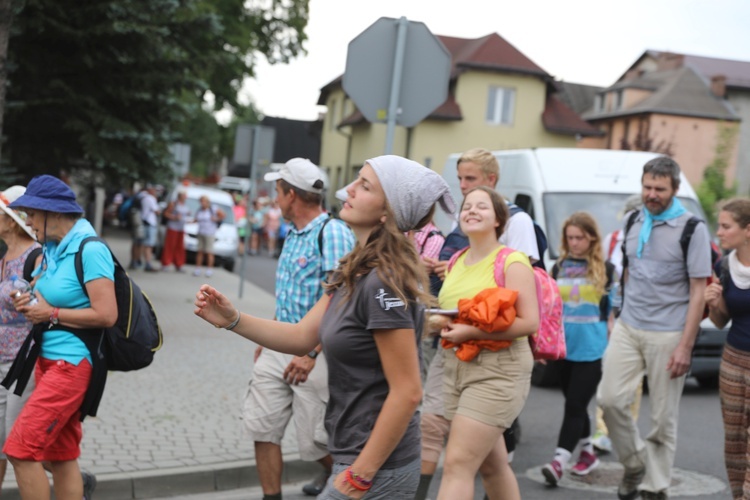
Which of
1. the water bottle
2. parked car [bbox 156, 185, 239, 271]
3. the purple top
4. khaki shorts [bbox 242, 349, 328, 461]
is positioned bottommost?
parked car [bbox 156, 185, 239, 271]

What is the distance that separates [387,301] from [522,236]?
2.70 m

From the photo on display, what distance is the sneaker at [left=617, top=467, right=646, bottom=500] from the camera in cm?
714

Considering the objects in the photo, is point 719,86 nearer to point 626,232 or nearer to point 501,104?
point 501,104

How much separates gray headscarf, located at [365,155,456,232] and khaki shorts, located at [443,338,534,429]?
1708 millimetres

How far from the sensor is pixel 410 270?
11.8 ft

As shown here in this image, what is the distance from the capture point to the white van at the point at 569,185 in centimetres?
1213

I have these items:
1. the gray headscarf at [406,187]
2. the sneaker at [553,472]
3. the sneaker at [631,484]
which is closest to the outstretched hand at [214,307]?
the gray headscarf at [406,187]

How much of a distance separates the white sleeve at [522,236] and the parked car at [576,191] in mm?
5645

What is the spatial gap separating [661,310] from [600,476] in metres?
1.69

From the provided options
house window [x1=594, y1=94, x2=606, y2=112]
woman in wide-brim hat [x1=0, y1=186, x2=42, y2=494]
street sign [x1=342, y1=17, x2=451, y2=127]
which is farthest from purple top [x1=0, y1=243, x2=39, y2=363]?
house window [x1=594, y1=94, x2=606, y2=112]

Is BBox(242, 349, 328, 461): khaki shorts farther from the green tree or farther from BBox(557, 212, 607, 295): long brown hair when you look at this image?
the green tree

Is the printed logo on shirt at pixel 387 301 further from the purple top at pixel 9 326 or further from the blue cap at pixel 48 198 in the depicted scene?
the purple top at pixel 9 326

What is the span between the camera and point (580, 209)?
12.2m

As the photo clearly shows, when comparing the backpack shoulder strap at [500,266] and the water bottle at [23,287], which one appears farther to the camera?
the backpack shoulder strap at [500,266]
